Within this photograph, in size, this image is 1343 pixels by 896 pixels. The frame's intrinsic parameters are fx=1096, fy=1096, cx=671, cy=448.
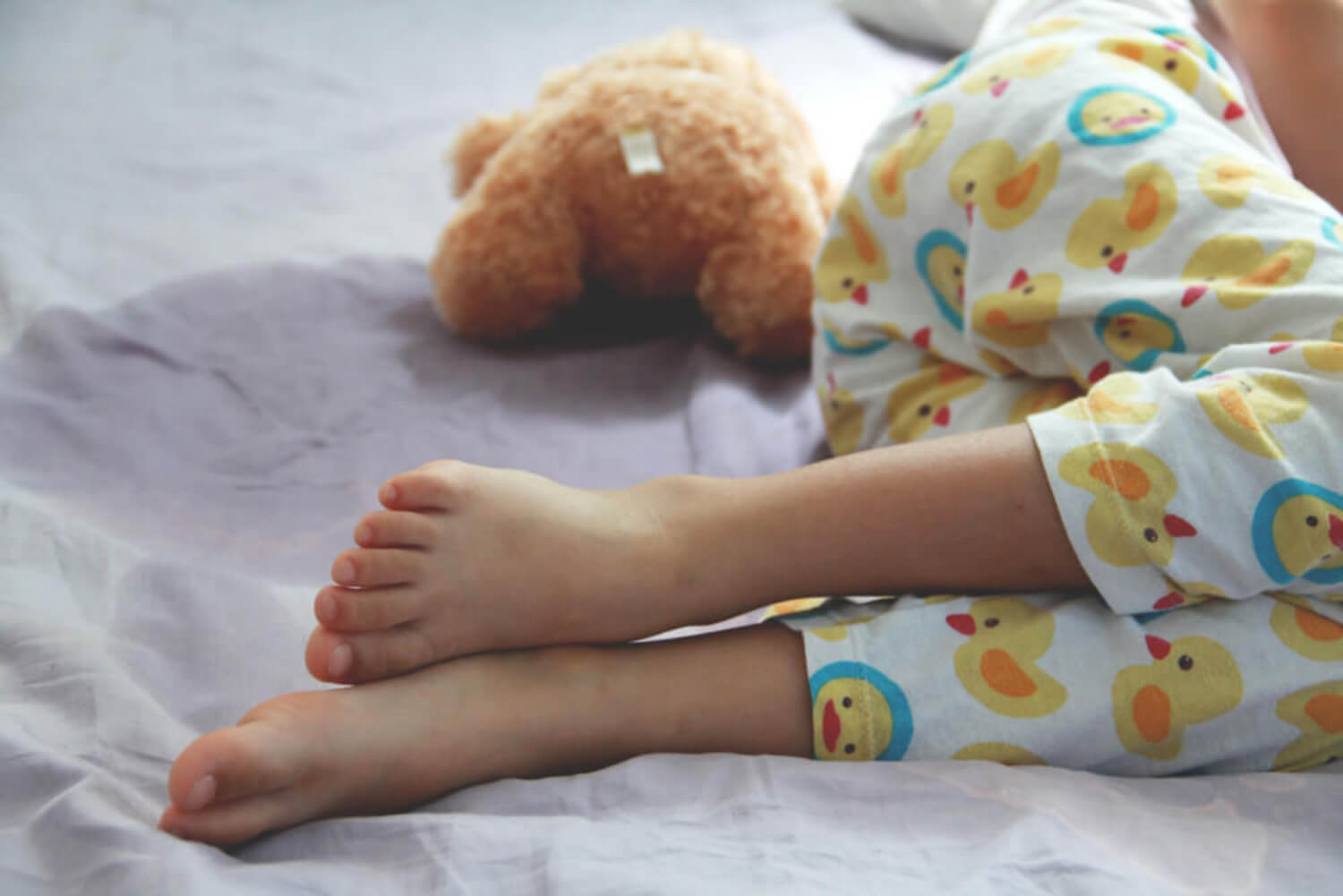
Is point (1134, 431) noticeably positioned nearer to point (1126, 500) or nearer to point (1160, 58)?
point (1126, 500)

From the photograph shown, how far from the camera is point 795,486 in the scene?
62 cm

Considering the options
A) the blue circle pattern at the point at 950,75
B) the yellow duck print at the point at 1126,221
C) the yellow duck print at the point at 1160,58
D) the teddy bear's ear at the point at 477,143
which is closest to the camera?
the yellow duck print at the point at 1126,221

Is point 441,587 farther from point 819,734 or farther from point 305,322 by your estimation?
point 305,322

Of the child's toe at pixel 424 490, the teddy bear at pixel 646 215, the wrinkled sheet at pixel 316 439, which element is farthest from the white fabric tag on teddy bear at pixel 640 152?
the child's toe at pixel 424 490

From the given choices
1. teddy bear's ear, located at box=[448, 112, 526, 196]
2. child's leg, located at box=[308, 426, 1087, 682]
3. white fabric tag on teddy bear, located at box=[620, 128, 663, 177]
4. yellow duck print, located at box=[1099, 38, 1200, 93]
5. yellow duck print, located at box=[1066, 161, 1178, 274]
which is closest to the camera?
child's leg, located at box=[308, 426, 1087, 682]

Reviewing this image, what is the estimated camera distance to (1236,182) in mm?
684

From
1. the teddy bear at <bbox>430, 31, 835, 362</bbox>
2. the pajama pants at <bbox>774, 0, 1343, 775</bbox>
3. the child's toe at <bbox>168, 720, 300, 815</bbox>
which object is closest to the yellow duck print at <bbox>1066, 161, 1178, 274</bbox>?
the pajama pants at <bbox>774, 0, 1343, 775</bbox>

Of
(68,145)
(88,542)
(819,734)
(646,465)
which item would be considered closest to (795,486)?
(819,734)

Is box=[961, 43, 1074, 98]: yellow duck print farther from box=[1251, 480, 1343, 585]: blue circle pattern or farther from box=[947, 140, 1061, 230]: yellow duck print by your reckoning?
box=[1251, 480, 1343, 585]: blue circle pattern

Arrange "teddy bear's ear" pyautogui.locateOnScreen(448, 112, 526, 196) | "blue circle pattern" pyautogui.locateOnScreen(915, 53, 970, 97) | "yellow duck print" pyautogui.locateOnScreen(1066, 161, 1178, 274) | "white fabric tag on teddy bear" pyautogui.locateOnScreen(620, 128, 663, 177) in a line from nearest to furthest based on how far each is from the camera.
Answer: "yellow duck print" pyautogui.locateOnScreen(1066, 161, 1178, 274) < "blue circle pattern" pyautogui.locateOnScreen(915, 53, 970, 97) < "white fabric tag on teddy bear" pyautogui.locateOnScreen(620, 128, 663, 177) < "teddy bear's ear" pyautogui.locateOnScreen(448, 112, 526, 196)

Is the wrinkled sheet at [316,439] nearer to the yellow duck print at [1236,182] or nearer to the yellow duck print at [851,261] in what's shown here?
the yellow duck print at [851,261]

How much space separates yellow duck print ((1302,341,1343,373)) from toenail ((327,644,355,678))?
1.71 ft

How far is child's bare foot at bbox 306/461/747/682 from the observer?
57cm

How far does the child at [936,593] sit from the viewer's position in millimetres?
558
